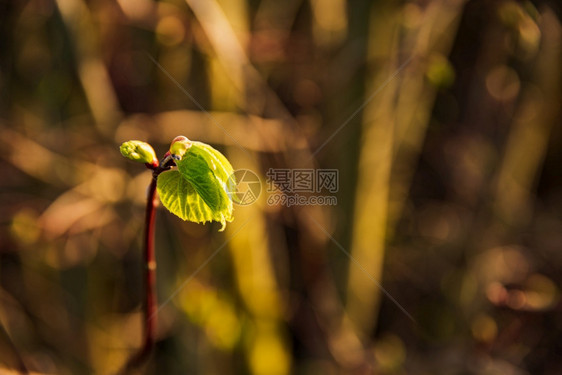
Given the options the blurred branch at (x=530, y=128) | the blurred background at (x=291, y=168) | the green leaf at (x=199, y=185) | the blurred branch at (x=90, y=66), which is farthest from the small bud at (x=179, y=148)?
the blurred branch at (x=530, y=128)

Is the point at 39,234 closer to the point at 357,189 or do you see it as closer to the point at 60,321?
the point at 60,321

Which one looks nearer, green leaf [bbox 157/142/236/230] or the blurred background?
green leaf [bbox 157/142/236/230]

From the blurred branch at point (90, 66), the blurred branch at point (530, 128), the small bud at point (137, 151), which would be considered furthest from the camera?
the blurred branch at point (530, 128)

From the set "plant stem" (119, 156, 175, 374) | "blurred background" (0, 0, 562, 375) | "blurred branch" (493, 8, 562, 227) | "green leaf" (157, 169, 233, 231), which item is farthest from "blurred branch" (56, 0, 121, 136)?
"blurred branch" (493, 8, 562, 227)

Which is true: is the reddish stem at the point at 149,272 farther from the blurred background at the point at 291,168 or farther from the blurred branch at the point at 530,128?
the blurred branch at the point at 530,128

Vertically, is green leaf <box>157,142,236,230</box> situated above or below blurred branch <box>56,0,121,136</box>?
below

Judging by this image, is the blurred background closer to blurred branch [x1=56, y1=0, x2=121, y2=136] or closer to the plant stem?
blurred branch [x1=56, y1=0, x2=121, y2=136]

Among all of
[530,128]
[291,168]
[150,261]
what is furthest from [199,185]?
[530,128]
